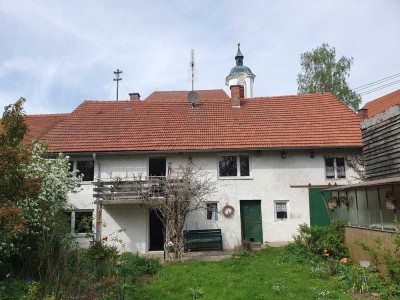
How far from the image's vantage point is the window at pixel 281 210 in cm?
1773

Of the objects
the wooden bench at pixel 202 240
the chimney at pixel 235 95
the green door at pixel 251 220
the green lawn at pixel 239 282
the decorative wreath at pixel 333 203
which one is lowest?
the green lawn at pixel 239 282

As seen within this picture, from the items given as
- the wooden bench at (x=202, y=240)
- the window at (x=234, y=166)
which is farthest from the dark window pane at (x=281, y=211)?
the wooden bench at (x=202, y=240)

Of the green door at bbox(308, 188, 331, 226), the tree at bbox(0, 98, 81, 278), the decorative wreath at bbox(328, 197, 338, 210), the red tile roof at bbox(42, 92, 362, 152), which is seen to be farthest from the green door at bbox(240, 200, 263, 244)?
the tree at bbox(0, 98, 81, 278)

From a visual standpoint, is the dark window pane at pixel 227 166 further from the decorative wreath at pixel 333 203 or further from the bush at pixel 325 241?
the bush at pixel 325 241

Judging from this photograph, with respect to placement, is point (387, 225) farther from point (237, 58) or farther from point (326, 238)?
point (237, 58)

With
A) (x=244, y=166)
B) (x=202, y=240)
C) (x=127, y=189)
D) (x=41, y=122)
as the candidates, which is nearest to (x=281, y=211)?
(x=244, y=166)

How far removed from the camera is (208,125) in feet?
65.4

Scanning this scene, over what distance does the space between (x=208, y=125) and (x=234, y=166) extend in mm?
2913

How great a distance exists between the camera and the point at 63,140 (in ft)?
61.0

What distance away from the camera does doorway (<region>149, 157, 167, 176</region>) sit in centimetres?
1863

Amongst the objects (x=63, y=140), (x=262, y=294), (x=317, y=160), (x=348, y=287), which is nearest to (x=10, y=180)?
(x=262, y=294)

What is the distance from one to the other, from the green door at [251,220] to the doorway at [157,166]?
4.22m

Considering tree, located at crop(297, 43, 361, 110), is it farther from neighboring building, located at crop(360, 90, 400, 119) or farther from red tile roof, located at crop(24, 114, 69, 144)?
red tile roof, located at crop(24, 114, 69, 144)

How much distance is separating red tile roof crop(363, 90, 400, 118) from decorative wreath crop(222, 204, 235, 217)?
41.3ft
